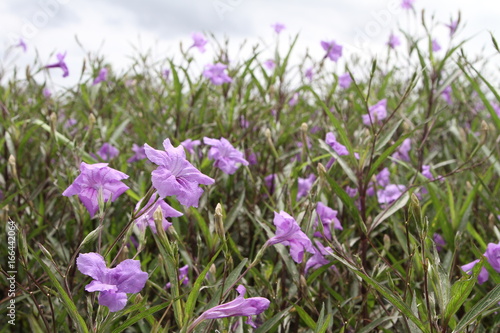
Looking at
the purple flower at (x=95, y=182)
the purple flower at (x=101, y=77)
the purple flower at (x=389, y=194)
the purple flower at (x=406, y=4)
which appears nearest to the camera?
the purple flower at (x=95, y=182)

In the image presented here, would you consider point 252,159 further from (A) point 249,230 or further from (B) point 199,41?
(B) point 199,41

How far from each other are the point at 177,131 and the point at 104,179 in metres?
1.17

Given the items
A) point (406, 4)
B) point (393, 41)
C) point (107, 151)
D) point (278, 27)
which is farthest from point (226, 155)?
point (406, 4)

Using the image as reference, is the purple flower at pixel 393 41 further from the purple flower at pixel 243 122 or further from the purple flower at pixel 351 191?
the purple flower at pixel 351 191

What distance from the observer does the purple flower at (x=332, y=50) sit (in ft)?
8.11

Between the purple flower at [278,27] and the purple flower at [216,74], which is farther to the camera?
the purple flower at [278,27]

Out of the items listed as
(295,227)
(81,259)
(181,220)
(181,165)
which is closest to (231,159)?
(181,220)

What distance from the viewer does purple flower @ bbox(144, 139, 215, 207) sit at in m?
0.80

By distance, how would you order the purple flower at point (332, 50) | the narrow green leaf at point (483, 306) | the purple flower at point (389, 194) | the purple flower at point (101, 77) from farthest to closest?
the purple flower at point (101, 77)
the purple flower at point (332, 50)
the purple flower at point (389, 194)
the narrow green leaf at point (483, 306)

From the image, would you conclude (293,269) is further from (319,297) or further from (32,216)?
(32,216)

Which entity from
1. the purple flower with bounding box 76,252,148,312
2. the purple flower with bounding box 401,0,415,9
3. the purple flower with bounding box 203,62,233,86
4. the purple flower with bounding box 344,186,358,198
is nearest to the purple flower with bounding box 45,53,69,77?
the purple flower with bounding box 203,62,233,86

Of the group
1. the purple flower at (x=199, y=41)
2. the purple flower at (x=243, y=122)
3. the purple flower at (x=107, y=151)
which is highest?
the purple flower at (x=199, y=41)

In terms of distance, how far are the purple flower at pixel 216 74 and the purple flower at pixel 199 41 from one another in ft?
1.54

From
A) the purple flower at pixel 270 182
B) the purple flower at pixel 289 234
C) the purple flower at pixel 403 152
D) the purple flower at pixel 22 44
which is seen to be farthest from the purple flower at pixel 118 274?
the purple flower at pixel 22 44
